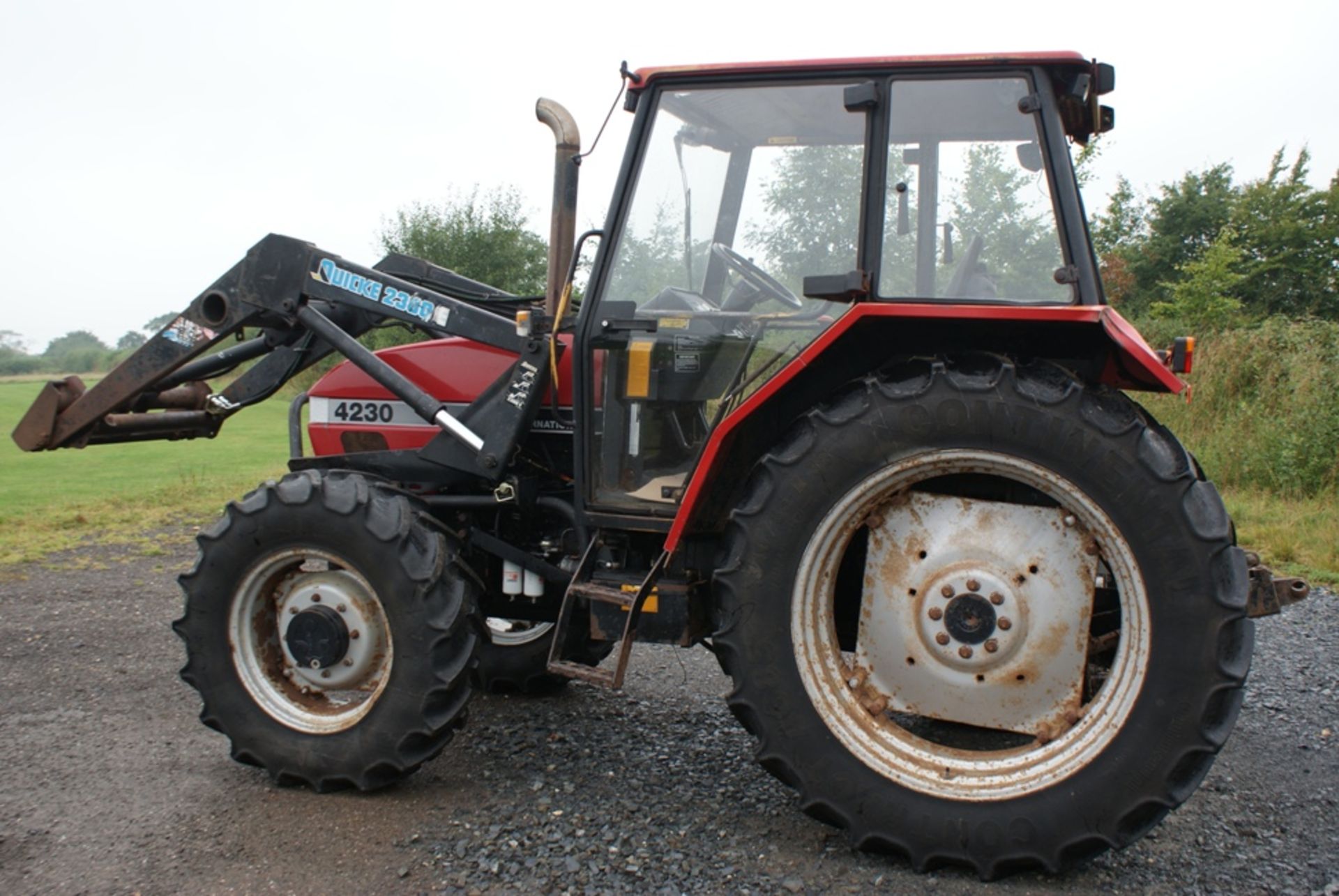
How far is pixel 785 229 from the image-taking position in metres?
3.49

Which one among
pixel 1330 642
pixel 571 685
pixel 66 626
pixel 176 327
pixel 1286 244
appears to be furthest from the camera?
pixel 1286 244

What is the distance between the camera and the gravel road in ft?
9.92

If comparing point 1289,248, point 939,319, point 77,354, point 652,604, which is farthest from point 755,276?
point 77,354

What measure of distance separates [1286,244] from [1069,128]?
25051 millimetres

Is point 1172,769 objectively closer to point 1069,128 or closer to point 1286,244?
point 1069,128

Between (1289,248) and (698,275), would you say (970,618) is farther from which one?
(1289,248)

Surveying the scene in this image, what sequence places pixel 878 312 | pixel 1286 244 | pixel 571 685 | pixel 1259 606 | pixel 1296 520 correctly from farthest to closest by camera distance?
1. pixel 1286 244
2. pixel 1296 520
3. pixel 571 685
4. pixel 1259 606
5. pixel 878 312

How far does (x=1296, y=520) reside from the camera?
810cm

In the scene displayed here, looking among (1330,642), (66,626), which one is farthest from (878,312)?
(66,626)

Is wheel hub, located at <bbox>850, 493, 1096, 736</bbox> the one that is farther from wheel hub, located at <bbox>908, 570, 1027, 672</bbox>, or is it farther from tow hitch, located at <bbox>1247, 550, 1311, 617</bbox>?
tow hitch, located at <bbox>1247, 550, 1311, 617</bbox>

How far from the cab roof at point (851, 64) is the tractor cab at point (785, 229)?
0.05 feet

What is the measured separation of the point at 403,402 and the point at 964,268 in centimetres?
221

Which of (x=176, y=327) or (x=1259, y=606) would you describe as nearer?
(x=1259, y=606)

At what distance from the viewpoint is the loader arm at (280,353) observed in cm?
392
